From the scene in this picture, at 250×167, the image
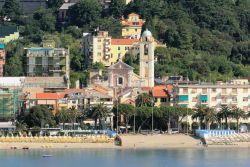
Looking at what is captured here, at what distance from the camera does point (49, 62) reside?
373 ft

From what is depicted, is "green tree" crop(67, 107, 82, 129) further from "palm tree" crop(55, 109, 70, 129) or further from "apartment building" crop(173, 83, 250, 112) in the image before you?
"apartment building" crop(173, 83, 250, 112)

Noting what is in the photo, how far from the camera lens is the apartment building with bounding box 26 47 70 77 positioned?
11344cm

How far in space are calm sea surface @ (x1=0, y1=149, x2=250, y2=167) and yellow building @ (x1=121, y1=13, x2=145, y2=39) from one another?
27079mm

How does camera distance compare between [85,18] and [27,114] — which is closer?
[27,114]

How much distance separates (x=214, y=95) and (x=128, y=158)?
14.9 meters

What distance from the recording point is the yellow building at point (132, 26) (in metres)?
123

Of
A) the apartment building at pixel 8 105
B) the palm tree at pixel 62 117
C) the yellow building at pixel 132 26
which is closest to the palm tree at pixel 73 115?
the palm tree at pixel 62 117

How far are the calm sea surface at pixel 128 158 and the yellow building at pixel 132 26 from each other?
2708 centimetres

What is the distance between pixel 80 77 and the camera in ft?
372

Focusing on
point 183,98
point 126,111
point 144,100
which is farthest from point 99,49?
point 126,111

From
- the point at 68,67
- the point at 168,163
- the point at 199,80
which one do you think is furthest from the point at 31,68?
the point at 168,163

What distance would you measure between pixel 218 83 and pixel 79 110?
30.4 feet

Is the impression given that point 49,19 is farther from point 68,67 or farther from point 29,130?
point 29,130

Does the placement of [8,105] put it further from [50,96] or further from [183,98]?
[183,98]
